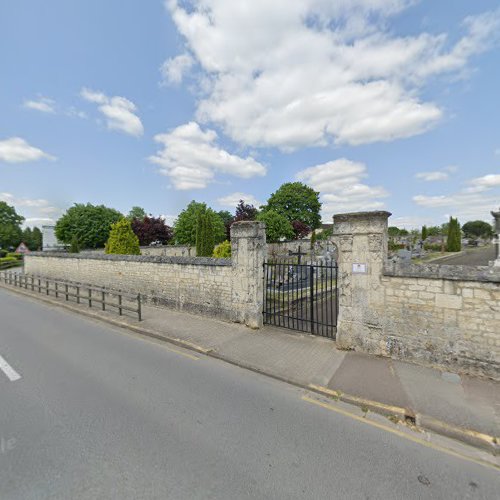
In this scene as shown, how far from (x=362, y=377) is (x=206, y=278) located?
5036 millimetres

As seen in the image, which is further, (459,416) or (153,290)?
(153,290)

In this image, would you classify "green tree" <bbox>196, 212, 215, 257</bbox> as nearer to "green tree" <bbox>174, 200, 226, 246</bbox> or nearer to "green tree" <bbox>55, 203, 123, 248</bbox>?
"green tree" <bbox>174, 200, 226, 246</bbox>

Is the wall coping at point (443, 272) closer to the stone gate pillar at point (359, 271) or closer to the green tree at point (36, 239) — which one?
the stone gate pillar at point (359, 271)

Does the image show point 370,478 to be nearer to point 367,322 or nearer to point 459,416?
point 459,416

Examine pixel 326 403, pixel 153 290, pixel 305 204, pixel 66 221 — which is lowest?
pixel 326 403

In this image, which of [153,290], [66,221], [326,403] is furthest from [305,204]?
[326,403]

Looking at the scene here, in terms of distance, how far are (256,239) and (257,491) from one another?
17.5 feet

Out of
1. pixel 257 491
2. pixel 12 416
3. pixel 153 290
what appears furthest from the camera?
pixel 153 290

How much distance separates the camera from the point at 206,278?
26.8 feet

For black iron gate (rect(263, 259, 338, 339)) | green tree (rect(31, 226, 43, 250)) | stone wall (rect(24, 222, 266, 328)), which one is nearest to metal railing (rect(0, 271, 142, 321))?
stone wall (rect(24, 222, 266, 328))

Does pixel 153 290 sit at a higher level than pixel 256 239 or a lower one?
lower

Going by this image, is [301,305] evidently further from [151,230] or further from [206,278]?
[151,230]

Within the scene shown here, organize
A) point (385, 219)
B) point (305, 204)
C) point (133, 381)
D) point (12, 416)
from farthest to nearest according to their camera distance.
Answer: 1. point (305, 204)
2. point (385, 219)
3. point (133, 381)
4. point (12, 416)

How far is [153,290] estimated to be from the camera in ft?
32.0
